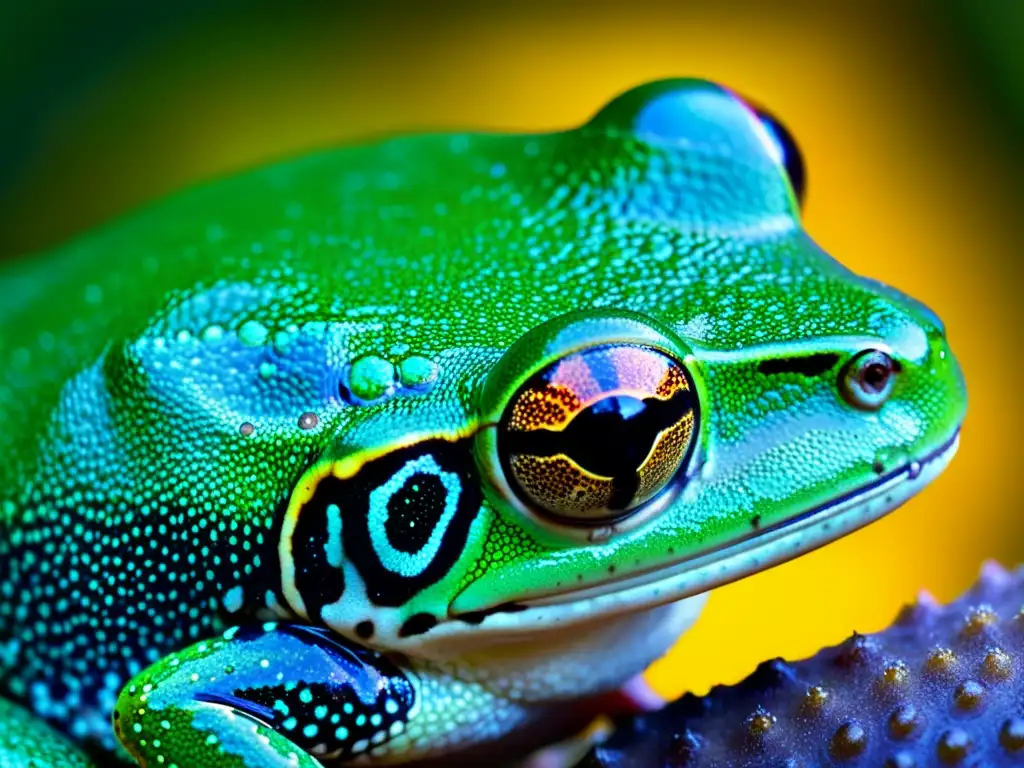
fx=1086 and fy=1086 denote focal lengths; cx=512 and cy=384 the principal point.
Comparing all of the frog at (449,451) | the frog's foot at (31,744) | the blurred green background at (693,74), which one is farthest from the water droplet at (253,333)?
the blurred green background at (693,74)

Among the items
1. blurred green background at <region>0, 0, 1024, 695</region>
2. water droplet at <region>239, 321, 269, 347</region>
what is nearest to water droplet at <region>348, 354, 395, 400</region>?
water droplet at <region>239, 321, 269, 347</region>

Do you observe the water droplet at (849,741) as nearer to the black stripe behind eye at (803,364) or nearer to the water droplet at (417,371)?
the black stripe behind eye at (803,364)

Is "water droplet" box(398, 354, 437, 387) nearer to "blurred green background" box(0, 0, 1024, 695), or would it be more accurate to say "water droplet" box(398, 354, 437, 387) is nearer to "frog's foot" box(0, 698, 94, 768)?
"frog's foot" box(0, 698, 94, 768)

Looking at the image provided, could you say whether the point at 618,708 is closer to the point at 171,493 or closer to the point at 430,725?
the point at 430,725

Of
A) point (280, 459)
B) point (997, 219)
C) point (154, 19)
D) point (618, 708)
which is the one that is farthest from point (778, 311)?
point (154, 19)

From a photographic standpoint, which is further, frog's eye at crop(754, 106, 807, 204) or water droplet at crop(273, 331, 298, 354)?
frog's eye at crop(754, 106, 807, 204)

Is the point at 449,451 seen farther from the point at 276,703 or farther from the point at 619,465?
the point at 276,703
